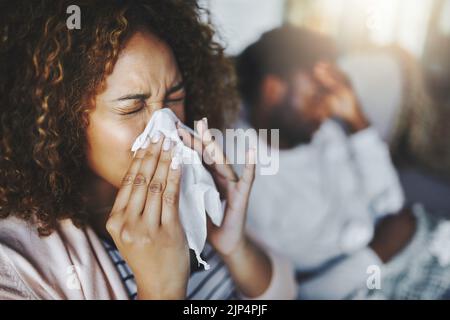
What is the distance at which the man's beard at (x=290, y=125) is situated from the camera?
1.16 m

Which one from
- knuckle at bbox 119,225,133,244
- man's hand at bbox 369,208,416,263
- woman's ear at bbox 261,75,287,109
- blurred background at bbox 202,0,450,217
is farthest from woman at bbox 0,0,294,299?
man's hand at bbox 369,208,416,263

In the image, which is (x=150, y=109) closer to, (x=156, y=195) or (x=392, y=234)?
(x=156, y=195)

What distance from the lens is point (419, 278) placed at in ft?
3.43

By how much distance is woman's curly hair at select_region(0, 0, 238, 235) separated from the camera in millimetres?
700

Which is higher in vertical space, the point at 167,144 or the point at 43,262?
the point at 167,144

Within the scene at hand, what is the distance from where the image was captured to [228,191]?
2.79ft

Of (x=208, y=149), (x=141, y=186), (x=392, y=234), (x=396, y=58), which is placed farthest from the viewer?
(x=396, y=58)

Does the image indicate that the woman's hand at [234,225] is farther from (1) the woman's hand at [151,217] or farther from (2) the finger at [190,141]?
(1) the woman's hand at [151,217]

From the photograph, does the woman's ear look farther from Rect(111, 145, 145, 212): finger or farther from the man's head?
Rect(111, 145, 145, 212): finger

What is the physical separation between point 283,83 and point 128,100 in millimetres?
530

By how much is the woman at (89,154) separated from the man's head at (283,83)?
0.34m

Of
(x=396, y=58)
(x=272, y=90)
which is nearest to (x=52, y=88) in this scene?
(x=272, y=90)
